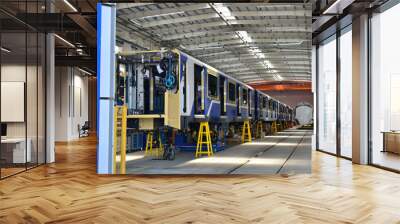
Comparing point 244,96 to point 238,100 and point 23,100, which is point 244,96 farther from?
point 23,100

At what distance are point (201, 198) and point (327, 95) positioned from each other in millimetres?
5960

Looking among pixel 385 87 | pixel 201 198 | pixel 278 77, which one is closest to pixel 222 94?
pixel 278 77

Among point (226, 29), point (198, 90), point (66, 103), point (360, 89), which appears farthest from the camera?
point (66, 103)

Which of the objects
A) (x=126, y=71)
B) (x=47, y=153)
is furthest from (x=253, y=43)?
(x=47, y=153)

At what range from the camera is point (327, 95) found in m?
9.27

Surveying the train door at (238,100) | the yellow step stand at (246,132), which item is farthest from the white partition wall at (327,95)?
the train door at (238,100)

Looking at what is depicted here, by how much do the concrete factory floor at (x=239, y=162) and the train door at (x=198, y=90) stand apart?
2.47 feet

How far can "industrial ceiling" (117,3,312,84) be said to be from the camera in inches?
217

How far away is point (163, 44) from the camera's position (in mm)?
5547

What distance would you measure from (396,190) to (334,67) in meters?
4.45

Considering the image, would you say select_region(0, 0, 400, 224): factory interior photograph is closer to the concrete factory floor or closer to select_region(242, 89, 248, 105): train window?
the concrete factory floor

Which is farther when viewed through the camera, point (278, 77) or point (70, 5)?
point (278, 77)

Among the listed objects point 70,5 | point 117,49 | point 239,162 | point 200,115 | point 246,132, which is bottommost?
point 239,162

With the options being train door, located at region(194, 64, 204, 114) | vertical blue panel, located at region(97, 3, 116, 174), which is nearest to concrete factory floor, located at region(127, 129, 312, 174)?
vertical blue panel, located at region(97, 3, 116, 174)
